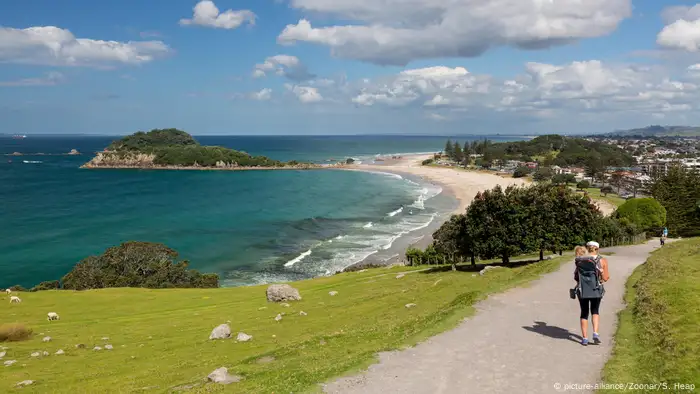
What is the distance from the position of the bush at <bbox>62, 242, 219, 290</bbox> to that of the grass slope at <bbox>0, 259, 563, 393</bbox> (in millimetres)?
8969

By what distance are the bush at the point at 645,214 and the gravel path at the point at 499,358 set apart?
61.5 m

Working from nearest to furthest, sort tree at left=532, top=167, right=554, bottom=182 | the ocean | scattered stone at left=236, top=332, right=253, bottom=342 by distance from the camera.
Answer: scattered stone at left=236, top=332, right=253, bottom=342
the ocean
tree at left=532, top=167, right=554, bottom=182

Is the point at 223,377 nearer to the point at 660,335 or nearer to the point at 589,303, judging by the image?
the point at 589,303

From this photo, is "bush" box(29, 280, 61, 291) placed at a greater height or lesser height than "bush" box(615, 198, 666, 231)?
lesser

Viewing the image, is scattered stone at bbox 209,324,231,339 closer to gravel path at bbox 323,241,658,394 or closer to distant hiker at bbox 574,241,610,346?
gravel path at bbox 323,241,658,394

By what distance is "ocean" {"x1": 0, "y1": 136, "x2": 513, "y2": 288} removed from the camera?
70062mm

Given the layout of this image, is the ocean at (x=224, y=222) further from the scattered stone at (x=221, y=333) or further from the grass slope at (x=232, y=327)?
the scattered stone at (x=221, y=333)

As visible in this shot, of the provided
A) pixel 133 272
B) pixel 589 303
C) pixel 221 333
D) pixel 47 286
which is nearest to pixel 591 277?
pixel 589 303

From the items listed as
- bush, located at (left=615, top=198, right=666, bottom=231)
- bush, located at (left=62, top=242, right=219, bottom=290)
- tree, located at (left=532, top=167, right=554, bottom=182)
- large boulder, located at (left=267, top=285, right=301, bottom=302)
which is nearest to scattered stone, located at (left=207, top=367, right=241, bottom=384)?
large boulder, located at (left=267, top=285, right=301, bottom=302)

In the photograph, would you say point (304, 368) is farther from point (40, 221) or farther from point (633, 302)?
point (40, 221)

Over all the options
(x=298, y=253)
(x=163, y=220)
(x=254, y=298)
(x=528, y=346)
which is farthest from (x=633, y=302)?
(x=163, y=220)

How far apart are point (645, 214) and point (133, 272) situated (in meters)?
74.8

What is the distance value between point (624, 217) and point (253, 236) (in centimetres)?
6377

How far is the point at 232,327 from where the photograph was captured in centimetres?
2825
